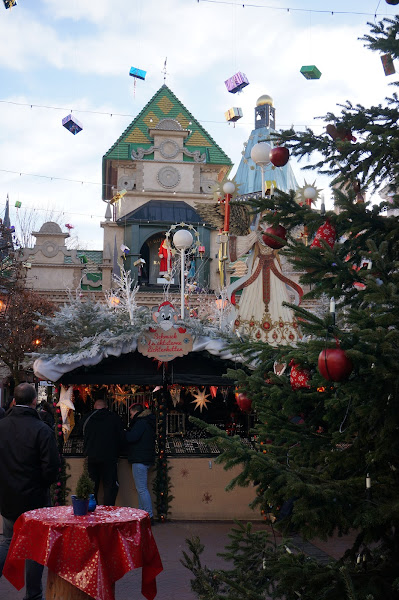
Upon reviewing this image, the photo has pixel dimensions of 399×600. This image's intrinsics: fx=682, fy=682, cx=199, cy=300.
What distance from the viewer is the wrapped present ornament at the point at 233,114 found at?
28.1 m

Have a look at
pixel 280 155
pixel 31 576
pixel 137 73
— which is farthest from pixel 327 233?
pixel 137 73

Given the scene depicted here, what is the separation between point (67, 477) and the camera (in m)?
10.1

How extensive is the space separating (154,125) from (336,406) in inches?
1217

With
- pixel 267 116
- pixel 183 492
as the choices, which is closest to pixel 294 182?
pixel 267 116

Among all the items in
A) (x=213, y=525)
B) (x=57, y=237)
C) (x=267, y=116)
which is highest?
(x=267, y=116)

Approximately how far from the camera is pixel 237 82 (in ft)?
79.9

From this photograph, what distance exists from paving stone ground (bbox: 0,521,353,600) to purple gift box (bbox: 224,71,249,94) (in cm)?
→ 1784

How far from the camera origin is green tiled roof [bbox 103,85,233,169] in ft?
107

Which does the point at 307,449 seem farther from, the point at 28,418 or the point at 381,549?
the point at 28,418

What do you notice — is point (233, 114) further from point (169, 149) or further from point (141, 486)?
point (141, 486)

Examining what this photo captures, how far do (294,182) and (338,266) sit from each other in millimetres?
29208

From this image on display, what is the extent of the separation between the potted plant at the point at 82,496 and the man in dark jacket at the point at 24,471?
2.72ft

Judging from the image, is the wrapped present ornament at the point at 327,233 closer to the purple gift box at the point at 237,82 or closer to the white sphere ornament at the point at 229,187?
the white sphere ornament at the point at 229,187

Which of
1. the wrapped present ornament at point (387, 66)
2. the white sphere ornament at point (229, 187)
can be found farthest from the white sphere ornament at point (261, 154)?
the wrapped present ornament at point (387, 66)
